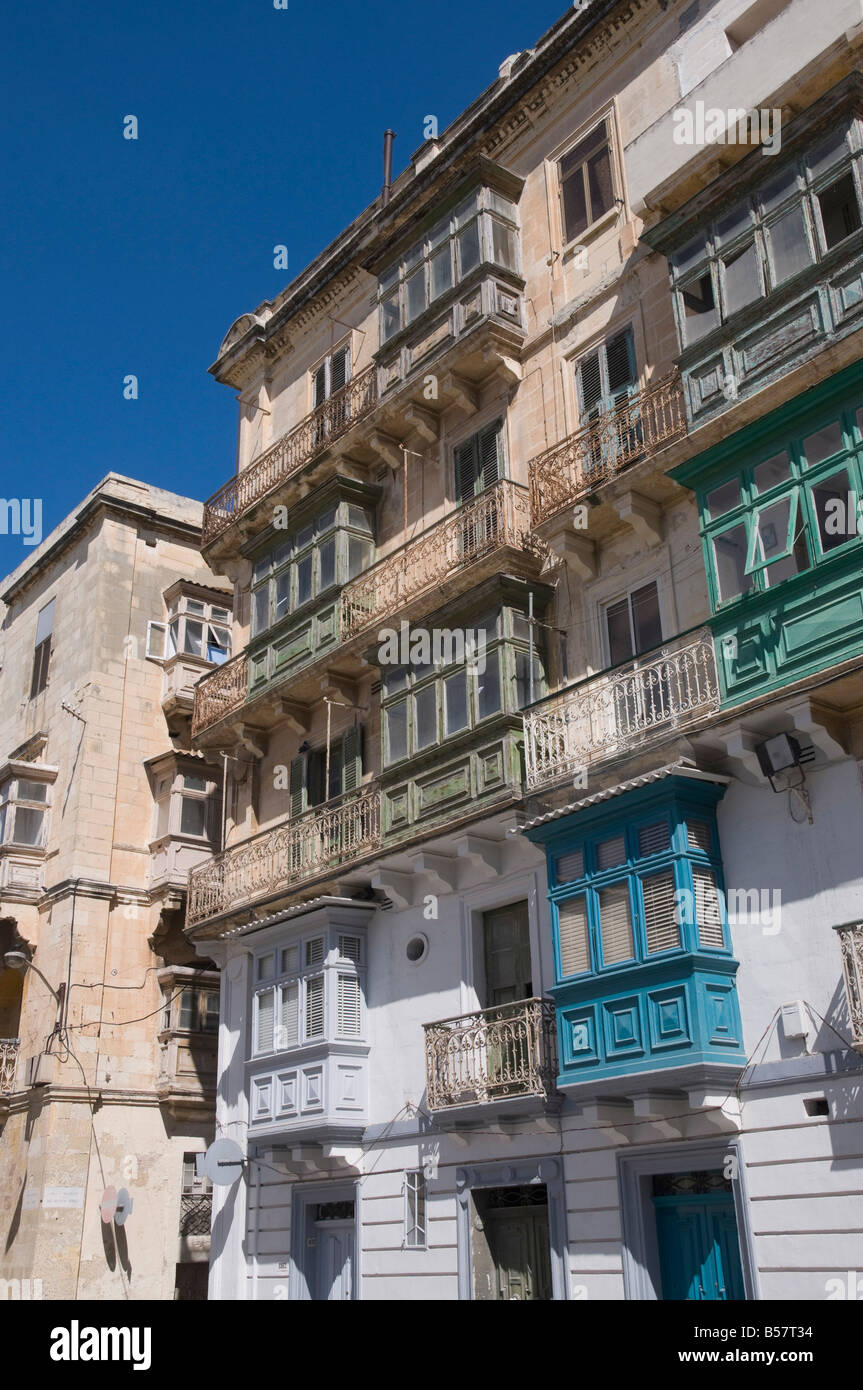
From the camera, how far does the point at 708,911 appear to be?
13.2 metres

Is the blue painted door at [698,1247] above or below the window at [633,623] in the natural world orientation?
below

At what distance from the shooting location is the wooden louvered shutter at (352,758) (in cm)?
1992

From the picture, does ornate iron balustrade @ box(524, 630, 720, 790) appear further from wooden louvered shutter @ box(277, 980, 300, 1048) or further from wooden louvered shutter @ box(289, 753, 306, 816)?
wooden louvered shutter @ box(289, 753, 306, 816)

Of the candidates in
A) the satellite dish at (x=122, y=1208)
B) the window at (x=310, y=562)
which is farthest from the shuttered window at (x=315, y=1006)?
the satellite dish at (x=122, y=1208)

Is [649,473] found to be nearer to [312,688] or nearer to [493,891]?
[493,891]

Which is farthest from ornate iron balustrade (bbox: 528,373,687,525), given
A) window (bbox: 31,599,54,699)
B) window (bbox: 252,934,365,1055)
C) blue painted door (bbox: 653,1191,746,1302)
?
window (bbox: 31,599,54,699)

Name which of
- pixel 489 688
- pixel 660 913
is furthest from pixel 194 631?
pixel 660 913

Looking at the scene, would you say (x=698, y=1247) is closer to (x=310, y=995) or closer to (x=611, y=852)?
(x=611, y=852)

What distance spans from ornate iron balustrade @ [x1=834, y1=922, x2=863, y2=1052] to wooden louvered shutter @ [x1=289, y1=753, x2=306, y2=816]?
11149 mm

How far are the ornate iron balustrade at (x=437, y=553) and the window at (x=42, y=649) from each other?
514 inches

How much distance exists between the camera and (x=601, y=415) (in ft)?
56.2

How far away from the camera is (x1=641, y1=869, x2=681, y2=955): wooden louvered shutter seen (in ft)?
42.9

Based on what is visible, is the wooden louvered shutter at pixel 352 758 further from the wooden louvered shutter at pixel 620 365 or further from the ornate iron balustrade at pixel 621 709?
the wooden louvered shutter at pixel 620 365
